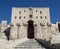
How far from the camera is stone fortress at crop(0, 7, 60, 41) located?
38.2 metres

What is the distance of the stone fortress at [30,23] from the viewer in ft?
125

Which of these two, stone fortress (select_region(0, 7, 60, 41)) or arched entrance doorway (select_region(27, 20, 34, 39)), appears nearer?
stone fortress (select_region(0, 7, 60, 41))

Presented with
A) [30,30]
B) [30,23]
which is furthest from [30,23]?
[30,30]

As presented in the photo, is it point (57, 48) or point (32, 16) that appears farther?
point (32, 16)

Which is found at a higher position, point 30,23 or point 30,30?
point 30,23

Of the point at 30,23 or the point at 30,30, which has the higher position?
the point at 30,23

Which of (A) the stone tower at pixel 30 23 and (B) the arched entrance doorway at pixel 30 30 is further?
→ (B) the arched entrance doorway at pixel 30 30

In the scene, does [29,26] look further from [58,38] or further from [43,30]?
[58,38]

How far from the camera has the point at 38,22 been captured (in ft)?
128

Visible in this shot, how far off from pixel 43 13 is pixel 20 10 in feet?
16.8

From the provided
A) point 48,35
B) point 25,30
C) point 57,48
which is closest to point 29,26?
point 25,30

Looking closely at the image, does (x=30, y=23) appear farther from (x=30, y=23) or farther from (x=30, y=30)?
(x=30, y=30)

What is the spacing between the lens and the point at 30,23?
4047 centimetres

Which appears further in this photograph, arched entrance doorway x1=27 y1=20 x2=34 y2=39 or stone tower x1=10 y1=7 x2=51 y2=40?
arched entrance doorway x1=27 y1=20 x2=34 y2=39
